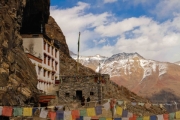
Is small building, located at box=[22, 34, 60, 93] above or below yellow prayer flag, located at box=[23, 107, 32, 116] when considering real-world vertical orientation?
above

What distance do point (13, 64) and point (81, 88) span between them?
36.5 feet

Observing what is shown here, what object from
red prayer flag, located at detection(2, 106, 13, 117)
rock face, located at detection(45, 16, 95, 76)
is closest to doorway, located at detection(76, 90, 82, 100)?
red prayer flag, located at detection(2, 106, 13, 117)

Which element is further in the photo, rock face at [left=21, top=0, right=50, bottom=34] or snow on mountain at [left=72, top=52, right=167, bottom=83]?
snow on mountain at [left=72, top=52, right=167, bottom=83]

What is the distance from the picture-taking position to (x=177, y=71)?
155750 mm

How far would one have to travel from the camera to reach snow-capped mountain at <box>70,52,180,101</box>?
436ft

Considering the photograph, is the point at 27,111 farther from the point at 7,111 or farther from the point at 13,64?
the point at 13,64

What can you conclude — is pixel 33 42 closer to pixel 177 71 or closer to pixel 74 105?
pixel 74 105

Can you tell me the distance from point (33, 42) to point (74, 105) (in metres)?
11.8

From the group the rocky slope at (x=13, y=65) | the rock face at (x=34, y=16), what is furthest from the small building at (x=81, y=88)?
the rock face at (x=34, y=16)

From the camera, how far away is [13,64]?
2867 cm

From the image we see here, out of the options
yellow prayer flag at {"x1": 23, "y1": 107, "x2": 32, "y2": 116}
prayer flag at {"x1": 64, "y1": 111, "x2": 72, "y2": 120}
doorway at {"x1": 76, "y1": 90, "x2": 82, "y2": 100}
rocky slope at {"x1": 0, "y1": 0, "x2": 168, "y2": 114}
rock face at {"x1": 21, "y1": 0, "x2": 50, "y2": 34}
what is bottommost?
prayer flag at {"x1": 64, "y1": 111, "x2": 72, "y2": 120}

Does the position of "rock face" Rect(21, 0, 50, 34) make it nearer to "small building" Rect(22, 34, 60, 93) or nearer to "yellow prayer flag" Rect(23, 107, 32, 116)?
"small building" Rect(22, 34, 60, 93)

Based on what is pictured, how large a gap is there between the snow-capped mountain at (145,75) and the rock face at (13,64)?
9543 centimetres

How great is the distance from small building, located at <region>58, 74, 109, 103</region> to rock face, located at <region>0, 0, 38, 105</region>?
520cm
